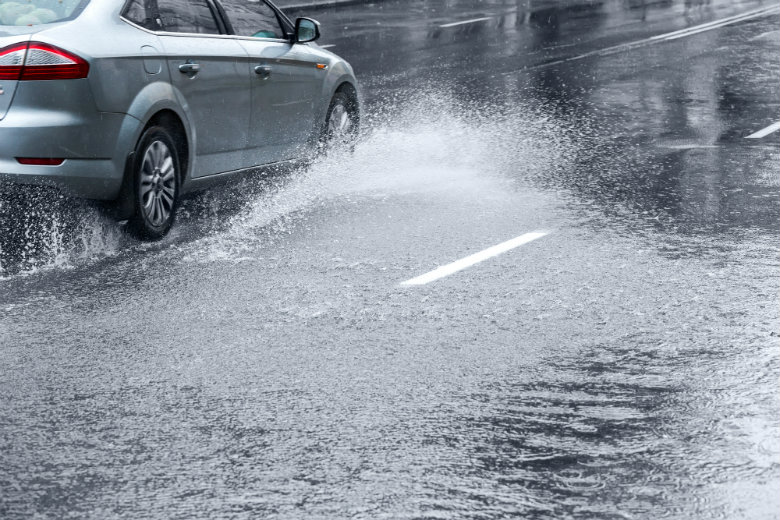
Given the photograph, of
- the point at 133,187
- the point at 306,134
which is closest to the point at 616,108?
the point at 306,134

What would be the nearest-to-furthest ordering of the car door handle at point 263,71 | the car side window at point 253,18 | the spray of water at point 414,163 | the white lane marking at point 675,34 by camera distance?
1. the spray of water at point 414,163
2. the car door handle at point 263,71
3. the car side window at point 253,18
4. the white lane marking at point 675,34

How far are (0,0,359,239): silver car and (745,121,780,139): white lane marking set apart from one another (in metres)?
4.48

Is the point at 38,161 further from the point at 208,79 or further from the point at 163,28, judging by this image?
the point at 208,79

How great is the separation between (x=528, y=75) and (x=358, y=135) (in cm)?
644

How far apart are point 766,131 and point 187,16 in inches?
239

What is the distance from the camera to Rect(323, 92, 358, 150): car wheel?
10383 mm

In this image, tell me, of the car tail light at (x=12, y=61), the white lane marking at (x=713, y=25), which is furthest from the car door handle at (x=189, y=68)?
the white lane marking at (x=713, y=25)

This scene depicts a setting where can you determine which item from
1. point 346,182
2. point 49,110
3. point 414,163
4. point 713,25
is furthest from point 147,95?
point 713,25

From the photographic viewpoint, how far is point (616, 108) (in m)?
14.1

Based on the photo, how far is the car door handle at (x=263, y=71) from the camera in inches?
358

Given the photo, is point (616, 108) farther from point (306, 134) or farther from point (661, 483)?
point (661, 483)

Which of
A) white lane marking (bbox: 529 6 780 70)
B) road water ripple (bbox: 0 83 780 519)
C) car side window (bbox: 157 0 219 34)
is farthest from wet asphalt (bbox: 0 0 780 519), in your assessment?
white lane marking (bbox: 529 6 780 70)

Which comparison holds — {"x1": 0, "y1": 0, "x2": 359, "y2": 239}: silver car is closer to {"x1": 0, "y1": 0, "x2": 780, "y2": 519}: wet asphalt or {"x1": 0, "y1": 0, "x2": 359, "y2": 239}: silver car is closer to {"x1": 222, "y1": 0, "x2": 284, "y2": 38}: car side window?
{"x1": 222, "y1": 0, "x2": 284, "y2": 38}: car side window

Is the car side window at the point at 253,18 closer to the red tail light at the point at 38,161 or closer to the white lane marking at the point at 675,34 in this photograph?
the red tail light at the point at 38,161
